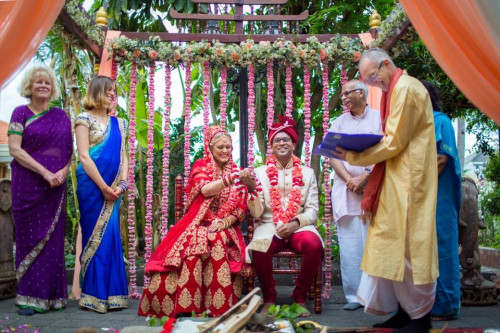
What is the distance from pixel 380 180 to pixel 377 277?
0.63m

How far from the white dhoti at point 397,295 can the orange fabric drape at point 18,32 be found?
257 cm

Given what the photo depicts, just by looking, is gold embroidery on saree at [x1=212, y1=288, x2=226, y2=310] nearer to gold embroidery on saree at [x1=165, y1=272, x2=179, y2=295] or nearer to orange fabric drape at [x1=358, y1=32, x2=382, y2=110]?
A: gold embroidery on saree at [x1=165, y1=272, x2=179, y2=295]

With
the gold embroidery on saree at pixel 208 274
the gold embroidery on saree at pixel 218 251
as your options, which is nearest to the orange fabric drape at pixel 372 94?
the gold embroidery on saree at pixel 218 251

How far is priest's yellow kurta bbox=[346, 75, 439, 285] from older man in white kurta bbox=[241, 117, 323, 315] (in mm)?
1039

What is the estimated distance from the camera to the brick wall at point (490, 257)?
288 inches

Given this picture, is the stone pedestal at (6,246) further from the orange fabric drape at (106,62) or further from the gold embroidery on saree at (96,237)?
the orange fabric drape at (106,62)

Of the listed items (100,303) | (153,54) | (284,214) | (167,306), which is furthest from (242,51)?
(100,303)

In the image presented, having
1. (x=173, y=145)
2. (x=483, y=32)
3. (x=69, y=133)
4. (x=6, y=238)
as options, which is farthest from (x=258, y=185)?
(x=173, y=145)

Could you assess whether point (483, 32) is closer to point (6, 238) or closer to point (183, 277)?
point (183, 277)

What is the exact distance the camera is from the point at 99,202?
176 inches

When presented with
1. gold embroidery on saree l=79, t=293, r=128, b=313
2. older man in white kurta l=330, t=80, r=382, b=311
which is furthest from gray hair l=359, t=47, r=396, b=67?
gold embroidery on saree l=79, t=293, r=128, b=313

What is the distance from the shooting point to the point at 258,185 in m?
4.54

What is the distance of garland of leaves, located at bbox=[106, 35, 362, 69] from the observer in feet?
16.9

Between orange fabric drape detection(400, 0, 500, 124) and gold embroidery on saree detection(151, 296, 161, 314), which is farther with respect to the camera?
gold embroidery on saree detection(151, 296, 161, 314)
